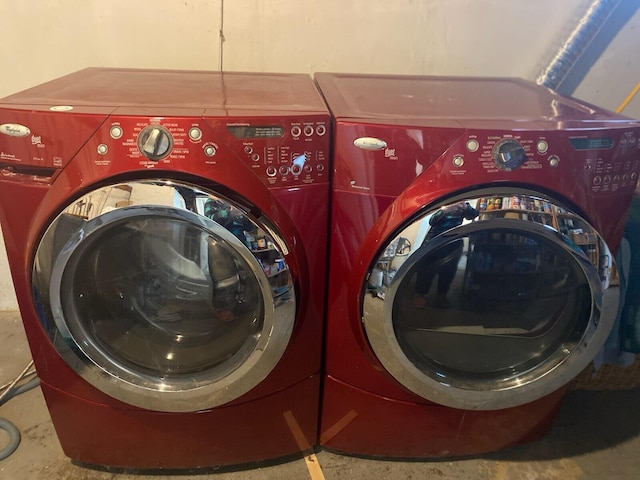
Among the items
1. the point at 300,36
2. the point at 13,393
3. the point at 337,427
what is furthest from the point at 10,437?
the point at 300,36

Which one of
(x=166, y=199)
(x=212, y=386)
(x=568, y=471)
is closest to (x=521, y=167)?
(x=166, y=199)

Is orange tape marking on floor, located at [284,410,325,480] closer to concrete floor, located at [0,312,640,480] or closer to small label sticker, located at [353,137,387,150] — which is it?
concrete floor, located at [0,312,640,480]

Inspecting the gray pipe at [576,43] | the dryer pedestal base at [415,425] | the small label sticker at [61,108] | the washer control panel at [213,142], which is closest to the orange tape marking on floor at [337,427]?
the dryer pedestal base at [415,425]

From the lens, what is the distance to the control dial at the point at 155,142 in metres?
0.88

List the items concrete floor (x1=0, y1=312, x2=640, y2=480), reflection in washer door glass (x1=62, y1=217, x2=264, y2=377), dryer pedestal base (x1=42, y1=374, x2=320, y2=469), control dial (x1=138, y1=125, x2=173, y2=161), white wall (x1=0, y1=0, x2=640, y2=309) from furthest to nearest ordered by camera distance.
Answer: white wall (x1=0, y1=0, x2=640, y2=309) → concrete floor (x1=0, y1=312, x2=640, y2=480) → dryer pedestal base (x1=42, y1=374, x2=320, y2=469) → reflection in washer door glass (x1=62, y1=217, x2=264, y2=377) → control dial (x1=138, y1=125, x2=173, y2=161)

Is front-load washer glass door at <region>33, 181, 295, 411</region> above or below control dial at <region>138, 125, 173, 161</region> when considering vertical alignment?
below

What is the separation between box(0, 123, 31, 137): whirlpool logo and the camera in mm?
894

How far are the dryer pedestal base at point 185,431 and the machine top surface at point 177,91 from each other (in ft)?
2.01

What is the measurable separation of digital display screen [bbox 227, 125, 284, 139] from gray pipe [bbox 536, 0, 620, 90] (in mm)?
947

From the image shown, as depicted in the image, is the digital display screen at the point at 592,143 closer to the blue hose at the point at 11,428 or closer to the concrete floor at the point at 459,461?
the concrete floor at the point at 459,461

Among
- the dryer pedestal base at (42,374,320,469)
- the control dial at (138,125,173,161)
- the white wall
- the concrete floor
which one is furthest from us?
the white wall

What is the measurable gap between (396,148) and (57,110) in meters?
0.60

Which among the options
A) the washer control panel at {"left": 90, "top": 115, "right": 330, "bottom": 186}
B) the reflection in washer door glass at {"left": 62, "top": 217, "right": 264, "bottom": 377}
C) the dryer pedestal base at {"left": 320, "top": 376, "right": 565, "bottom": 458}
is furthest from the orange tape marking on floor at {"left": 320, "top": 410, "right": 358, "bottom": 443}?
the washer control panel at {"left": 90, "top": 115, "right": 330, "bottom": 186}

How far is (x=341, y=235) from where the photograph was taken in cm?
102
